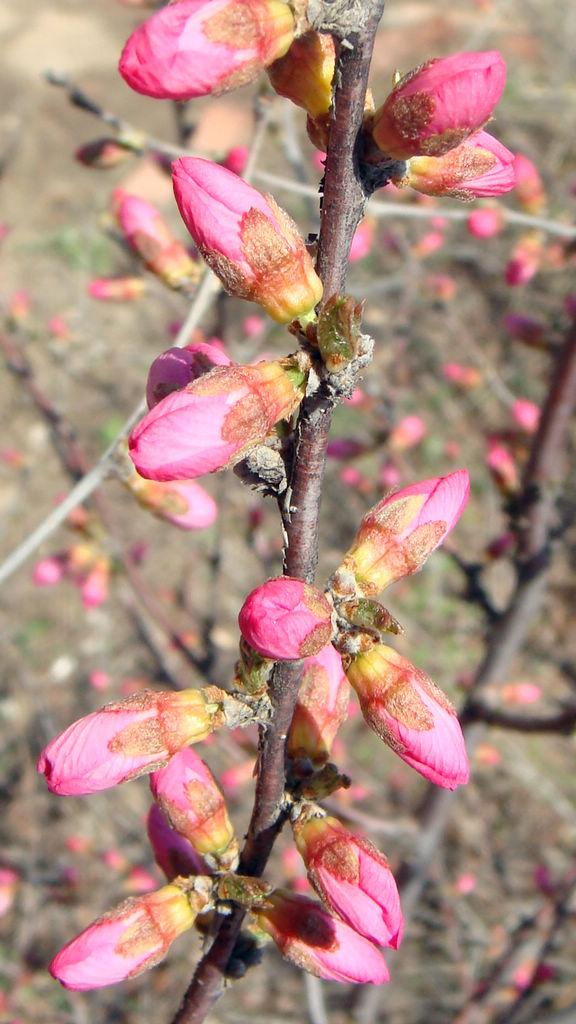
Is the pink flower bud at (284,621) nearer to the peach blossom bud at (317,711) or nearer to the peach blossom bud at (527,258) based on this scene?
the peach blossom bud at (317,711)

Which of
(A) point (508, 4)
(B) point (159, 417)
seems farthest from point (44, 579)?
(A) point (508, 4)

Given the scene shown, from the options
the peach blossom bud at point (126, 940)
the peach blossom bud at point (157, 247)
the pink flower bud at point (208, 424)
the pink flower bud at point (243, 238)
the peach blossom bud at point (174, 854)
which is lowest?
the peach blossom bud at point (174, 854)

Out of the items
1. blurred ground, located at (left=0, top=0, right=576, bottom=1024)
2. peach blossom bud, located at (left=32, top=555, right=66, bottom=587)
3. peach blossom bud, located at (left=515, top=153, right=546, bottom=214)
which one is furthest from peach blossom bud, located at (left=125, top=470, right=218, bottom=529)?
peach blossom bud, located at (left=515, top=153, right=546, bottom=214)

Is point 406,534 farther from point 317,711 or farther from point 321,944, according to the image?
point 321,944

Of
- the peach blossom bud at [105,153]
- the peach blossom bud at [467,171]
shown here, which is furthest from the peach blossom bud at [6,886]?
the peach blossom bud at [467,171]

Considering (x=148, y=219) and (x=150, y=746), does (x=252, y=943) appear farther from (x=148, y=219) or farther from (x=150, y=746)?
(x=148, y=219)

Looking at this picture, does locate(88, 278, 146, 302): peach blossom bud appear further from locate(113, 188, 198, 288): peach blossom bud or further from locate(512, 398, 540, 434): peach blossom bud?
locate(512, 398, 540, 434): peach blossom bud

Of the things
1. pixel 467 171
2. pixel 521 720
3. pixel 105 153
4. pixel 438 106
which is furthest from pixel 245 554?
pixel 438 106
